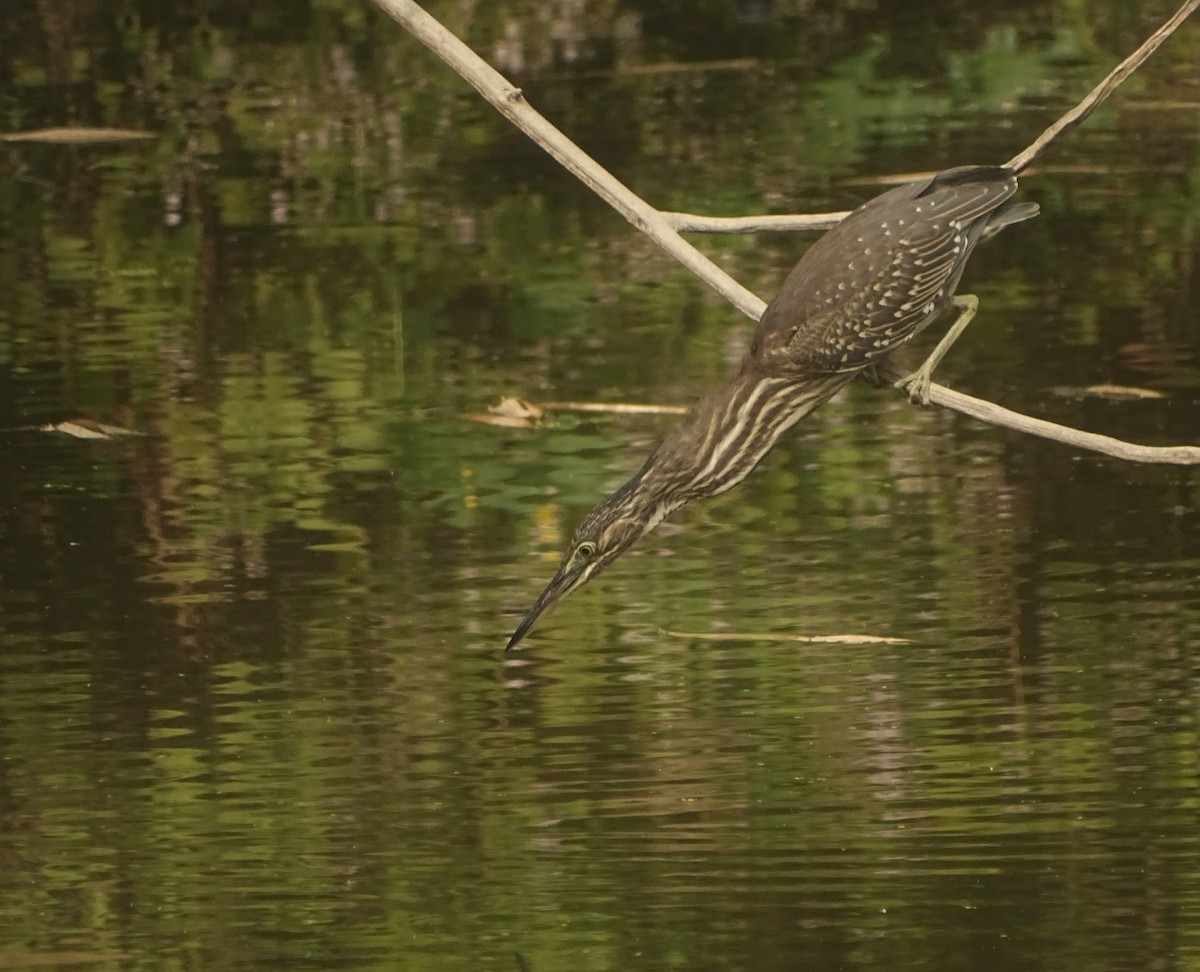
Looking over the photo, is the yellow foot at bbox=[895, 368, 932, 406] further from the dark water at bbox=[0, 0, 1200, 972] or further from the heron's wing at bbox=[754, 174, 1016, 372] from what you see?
the dark water at bbox=[0, 0, 1200, 972]

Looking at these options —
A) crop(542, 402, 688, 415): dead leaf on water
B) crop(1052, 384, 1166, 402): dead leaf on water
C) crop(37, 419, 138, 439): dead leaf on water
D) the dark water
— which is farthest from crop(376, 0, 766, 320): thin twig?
crop(37, 419, 138, 439): dead leaf on water

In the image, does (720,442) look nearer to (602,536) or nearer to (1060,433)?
(602,536)

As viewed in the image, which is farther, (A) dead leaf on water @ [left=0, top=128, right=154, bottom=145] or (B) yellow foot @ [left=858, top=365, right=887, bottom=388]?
(A) dead leaf on water @ [left=0, top=128, right=154, bottom=145]

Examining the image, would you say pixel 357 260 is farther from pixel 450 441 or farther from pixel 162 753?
pixel 162 753

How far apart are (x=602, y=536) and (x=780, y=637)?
822 mm

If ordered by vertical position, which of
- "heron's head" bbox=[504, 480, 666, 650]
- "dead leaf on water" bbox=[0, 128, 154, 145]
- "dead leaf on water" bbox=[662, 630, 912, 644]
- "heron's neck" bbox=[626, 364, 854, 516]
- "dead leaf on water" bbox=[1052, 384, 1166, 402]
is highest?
"dead leaf on water" bbox=[0, 128, 154, 145]

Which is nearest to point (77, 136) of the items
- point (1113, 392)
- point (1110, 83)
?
point (1113, 392)

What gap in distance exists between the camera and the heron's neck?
3.41 m

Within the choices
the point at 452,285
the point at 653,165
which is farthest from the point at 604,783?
the point at 653,165

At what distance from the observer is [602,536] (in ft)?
11.0

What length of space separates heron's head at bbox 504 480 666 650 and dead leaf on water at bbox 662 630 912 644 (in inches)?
29.8

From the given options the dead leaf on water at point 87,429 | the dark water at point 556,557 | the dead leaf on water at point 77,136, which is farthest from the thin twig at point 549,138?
the dead leaf on water at point 77,136

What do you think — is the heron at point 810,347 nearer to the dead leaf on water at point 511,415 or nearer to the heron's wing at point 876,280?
the heron's wing at point 876,280

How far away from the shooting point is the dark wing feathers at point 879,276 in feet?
11.4
